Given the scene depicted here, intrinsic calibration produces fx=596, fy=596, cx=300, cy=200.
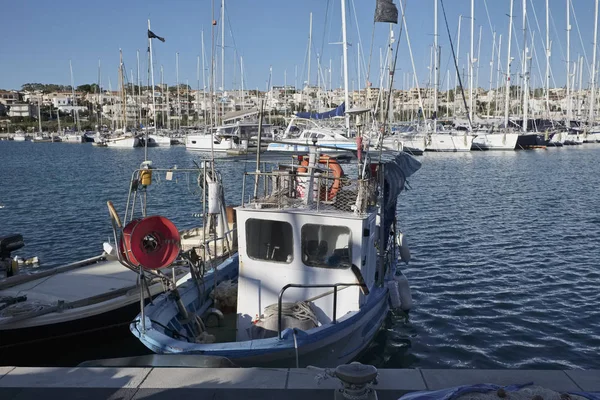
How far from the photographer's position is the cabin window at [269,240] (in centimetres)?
894

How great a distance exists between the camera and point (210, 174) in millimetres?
12523

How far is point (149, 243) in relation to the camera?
8.16 metres

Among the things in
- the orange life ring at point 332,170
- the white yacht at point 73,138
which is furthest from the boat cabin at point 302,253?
the white yacht at point 73,138

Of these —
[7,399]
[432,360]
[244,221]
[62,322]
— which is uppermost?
[244,221]

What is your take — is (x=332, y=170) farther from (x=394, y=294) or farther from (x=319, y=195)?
(x=394, y=294)

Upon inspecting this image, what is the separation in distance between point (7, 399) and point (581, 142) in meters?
85.4

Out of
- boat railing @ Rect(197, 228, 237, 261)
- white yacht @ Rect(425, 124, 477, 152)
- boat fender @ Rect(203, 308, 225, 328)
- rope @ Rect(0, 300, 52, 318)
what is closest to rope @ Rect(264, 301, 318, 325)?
boat fender @ Rect(203, 308, 225, 328)

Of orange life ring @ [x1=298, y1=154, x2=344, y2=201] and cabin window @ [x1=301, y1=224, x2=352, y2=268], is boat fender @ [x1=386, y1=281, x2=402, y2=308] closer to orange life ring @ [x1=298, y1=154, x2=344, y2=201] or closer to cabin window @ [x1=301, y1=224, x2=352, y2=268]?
orange life ring @ [x1=298, y1=154, x2=344, y2=201]

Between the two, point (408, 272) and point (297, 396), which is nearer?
point (297, 396)

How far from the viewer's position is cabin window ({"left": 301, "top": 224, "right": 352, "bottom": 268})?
884cm

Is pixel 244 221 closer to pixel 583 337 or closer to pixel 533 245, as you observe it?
pixel 583 337

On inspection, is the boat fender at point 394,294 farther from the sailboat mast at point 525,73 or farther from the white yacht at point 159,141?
the white yacht at point 159,141

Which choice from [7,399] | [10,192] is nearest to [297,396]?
[7,399]

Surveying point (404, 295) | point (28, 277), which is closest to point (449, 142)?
point (404, 295)
